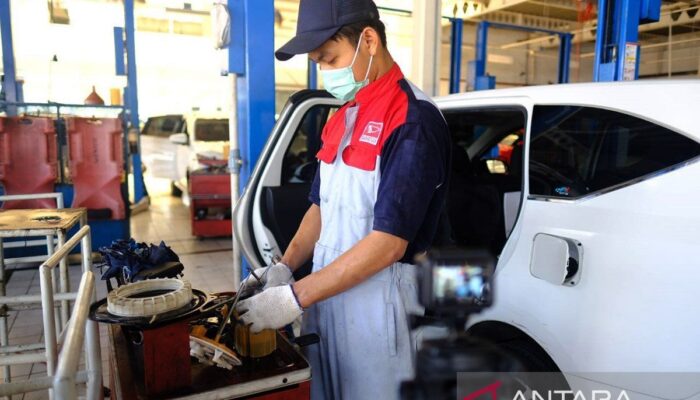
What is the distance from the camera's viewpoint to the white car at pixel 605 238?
4.97 feet

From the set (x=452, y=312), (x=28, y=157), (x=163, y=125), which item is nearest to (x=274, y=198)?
(x=452, y=312)

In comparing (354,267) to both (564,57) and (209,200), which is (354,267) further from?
(564,57)

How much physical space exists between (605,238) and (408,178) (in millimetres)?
773

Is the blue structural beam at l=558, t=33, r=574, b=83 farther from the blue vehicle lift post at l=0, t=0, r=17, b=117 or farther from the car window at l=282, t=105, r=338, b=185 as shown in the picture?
the blue vehicle lift post at l=0, t=0, r=17, b=117

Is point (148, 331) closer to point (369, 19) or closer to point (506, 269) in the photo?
point (369, 19)

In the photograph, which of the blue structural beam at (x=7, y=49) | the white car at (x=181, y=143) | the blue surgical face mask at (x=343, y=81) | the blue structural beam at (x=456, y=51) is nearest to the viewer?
the blue surgical face mask at (x=343, y=81)

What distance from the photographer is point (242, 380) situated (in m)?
1.21

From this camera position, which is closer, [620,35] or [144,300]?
[144,300]

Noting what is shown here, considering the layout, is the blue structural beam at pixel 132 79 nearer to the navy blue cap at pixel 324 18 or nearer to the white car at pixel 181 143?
the white car at pixel 181 143

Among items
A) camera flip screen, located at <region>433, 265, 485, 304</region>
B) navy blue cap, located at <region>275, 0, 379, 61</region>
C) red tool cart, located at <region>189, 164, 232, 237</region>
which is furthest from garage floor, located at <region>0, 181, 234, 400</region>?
camera flip screen, located at <region>433, 265, 485, 304</region>

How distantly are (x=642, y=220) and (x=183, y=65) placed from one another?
13794mm

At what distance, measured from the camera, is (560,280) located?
5.85ft

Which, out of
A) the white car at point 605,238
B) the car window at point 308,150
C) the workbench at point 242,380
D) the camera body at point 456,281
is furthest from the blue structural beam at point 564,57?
the workbench at point 242,380

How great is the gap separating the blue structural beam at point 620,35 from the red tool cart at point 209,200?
5.11 metres
